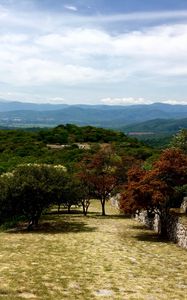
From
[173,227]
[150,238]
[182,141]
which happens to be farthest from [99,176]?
[173,227]

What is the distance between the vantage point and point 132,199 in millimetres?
32531

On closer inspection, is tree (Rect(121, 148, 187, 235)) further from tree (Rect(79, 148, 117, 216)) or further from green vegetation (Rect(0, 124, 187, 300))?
tree (Rect(79, 148, 117, 216))

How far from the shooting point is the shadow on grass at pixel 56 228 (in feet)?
116

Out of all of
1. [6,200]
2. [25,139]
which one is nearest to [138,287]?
[6,200]

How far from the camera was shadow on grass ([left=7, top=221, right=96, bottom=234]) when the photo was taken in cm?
3536

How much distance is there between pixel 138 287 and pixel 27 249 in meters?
9.90

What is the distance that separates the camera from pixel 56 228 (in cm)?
3709

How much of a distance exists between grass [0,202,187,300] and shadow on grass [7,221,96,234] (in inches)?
3.3

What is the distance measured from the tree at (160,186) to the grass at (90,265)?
92.1 inches

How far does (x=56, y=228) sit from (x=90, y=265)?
589 inches

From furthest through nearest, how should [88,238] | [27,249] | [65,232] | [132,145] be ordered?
[132,145]
[65,232]
[88,238]
[27,249]

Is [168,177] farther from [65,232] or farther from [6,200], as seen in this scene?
[6,200]

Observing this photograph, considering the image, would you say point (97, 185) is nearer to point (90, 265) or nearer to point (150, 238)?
point (150, 238)

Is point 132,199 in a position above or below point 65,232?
above
